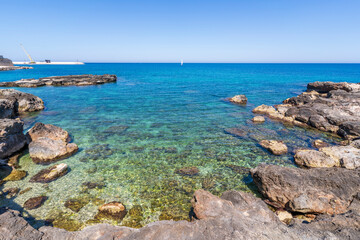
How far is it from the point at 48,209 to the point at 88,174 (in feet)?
10.9

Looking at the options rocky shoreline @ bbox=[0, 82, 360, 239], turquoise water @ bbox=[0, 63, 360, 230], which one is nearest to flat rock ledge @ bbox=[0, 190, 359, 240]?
rocky shoreline @ bbox=[0, 82, 360, 239]

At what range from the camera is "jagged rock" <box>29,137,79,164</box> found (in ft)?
46.9

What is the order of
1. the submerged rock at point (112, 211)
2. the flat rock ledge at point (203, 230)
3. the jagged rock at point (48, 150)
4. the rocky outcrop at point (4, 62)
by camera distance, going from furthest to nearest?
the rocky outcrop at point (4, 62) → the jagged rock at point (48, 150) → the submerged rock at point (112, 211) → the flat rock ledge at point (203, 230)

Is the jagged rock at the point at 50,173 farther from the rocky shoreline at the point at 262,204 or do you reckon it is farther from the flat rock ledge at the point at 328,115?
the flat rock ledge at the point at 328,115

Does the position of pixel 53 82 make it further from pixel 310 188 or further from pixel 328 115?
pixel 328 115

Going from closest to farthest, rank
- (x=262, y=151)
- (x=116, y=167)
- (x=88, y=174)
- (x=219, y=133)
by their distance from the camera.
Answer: (x=88, y=174)
(x=116, y=167)
(x=262, y=151)
(x=219, y=133)

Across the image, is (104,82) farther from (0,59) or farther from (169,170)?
(0,59)

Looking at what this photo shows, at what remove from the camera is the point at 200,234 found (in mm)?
6066

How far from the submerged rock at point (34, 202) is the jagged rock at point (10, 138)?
6508mm

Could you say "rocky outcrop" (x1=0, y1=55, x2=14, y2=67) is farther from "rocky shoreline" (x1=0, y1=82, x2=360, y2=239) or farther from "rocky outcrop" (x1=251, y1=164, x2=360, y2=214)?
"rocky outcrop" (x1=251, y1=164, x2=360, y2=214)

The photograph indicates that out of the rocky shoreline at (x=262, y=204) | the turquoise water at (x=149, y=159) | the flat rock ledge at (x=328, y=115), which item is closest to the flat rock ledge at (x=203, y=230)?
the rocky shoreline at (x=262, y=204)

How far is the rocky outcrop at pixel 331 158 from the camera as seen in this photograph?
43.0ft

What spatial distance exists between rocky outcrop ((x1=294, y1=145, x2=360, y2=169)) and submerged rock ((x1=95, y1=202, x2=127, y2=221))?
1349 centimetres

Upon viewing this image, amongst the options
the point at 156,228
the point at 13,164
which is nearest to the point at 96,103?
the point at 13,164
